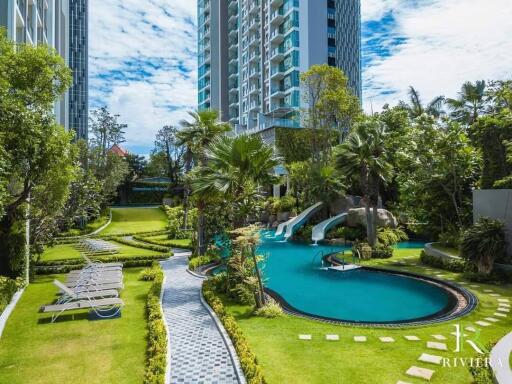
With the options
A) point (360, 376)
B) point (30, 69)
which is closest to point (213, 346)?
point (360, 376)

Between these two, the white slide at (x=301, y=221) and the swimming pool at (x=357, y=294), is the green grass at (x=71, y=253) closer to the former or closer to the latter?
the swimming pool at (x=357, y=294)

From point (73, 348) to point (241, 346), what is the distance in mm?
3542

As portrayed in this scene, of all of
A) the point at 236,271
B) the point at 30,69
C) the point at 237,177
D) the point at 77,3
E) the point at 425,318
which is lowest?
the point at 425,318

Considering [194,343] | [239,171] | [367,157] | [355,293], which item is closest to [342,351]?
[194,343]

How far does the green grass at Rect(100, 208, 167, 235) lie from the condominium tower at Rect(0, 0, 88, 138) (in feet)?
32.5

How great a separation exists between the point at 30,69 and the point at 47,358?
7.22m

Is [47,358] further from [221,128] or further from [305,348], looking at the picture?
[221,128]

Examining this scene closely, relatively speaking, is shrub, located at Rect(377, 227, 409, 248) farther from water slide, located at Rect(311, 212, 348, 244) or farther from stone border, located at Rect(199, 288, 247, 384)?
stone border, located at Rect(199, 288, 247, 384)

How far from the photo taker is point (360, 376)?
22.4 ft

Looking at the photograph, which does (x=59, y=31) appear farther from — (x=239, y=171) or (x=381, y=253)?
(x=381, y=253)

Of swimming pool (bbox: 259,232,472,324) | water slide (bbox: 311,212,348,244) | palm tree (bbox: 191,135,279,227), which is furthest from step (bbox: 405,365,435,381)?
water slide (bbox: 311,212,348,244)

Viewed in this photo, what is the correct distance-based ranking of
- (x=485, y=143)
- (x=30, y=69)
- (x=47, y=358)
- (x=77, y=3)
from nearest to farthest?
(x=47, y=358), (x=30, y=69), (x=485, y=143), (x=77, y=3)

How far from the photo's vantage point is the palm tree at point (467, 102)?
36.1 meters

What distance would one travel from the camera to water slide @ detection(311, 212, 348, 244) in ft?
91.1
